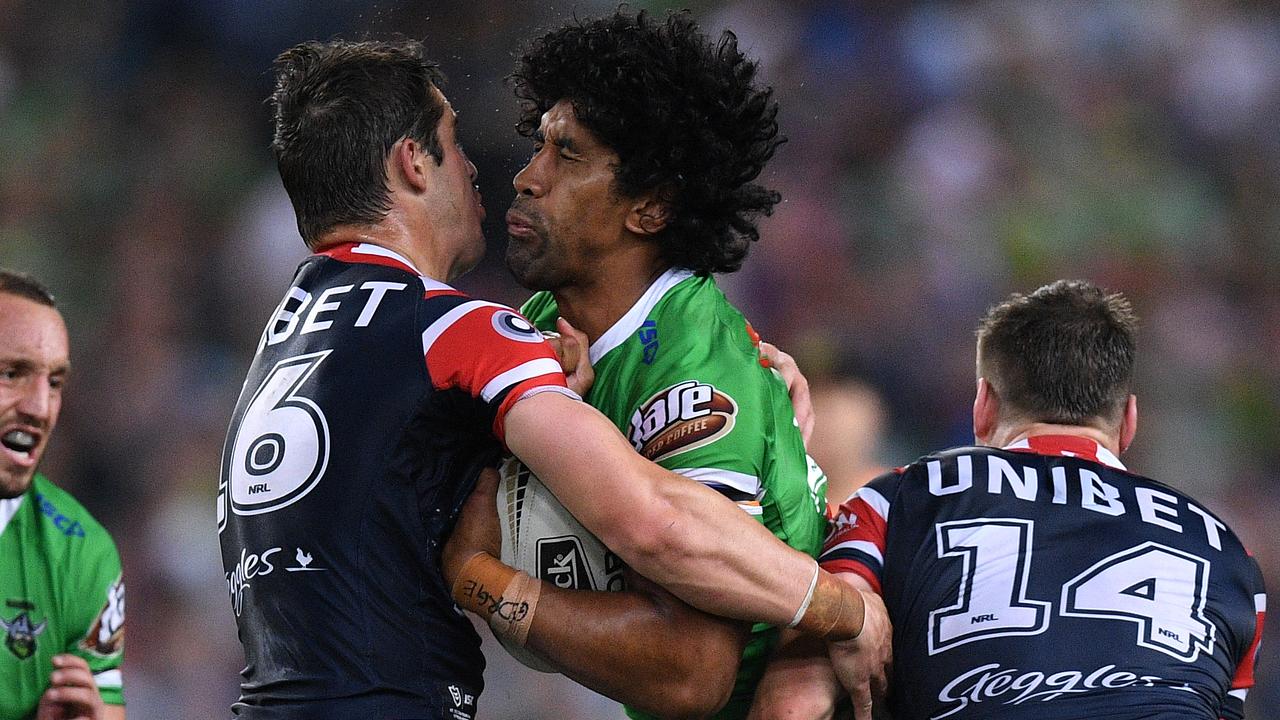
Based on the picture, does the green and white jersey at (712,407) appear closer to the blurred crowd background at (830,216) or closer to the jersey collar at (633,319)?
the jersey collar at (633,319)

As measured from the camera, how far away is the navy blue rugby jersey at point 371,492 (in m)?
3.07

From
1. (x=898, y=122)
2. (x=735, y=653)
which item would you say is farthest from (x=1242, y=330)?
(x=735, y=653)

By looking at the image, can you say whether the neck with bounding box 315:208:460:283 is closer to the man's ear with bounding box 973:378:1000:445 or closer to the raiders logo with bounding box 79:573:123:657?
the man's ear with bounding box 973:378:1000:445

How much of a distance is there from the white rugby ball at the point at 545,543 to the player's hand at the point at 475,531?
0.7 inches

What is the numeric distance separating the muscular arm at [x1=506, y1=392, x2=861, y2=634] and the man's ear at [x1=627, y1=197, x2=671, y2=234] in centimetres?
88

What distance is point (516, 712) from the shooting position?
25.7 feet

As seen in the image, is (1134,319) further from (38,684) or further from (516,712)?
(516,712)

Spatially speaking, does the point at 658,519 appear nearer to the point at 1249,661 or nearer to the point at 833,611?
the point at 833,611

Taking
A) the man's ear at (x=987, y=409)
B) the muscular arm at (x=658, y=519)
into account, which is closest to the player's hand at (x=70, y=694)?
the muscular arm at (x=658, y=519)

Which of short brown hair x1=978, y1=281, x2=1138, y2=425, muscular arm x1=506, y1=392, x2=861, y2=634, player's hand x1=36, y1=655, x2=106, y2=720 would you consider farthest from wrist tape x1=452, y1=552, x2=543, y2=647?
player's hand x1=36, y1=655, x2=106, y2=720

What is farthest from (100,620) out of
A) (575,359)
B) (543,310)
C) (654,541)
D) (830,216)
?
(830,216)

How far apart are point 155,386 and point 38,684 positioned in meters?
3.88

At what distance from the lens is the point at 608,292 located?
376cm

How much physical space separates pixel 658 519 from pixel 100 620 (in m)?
3.11
